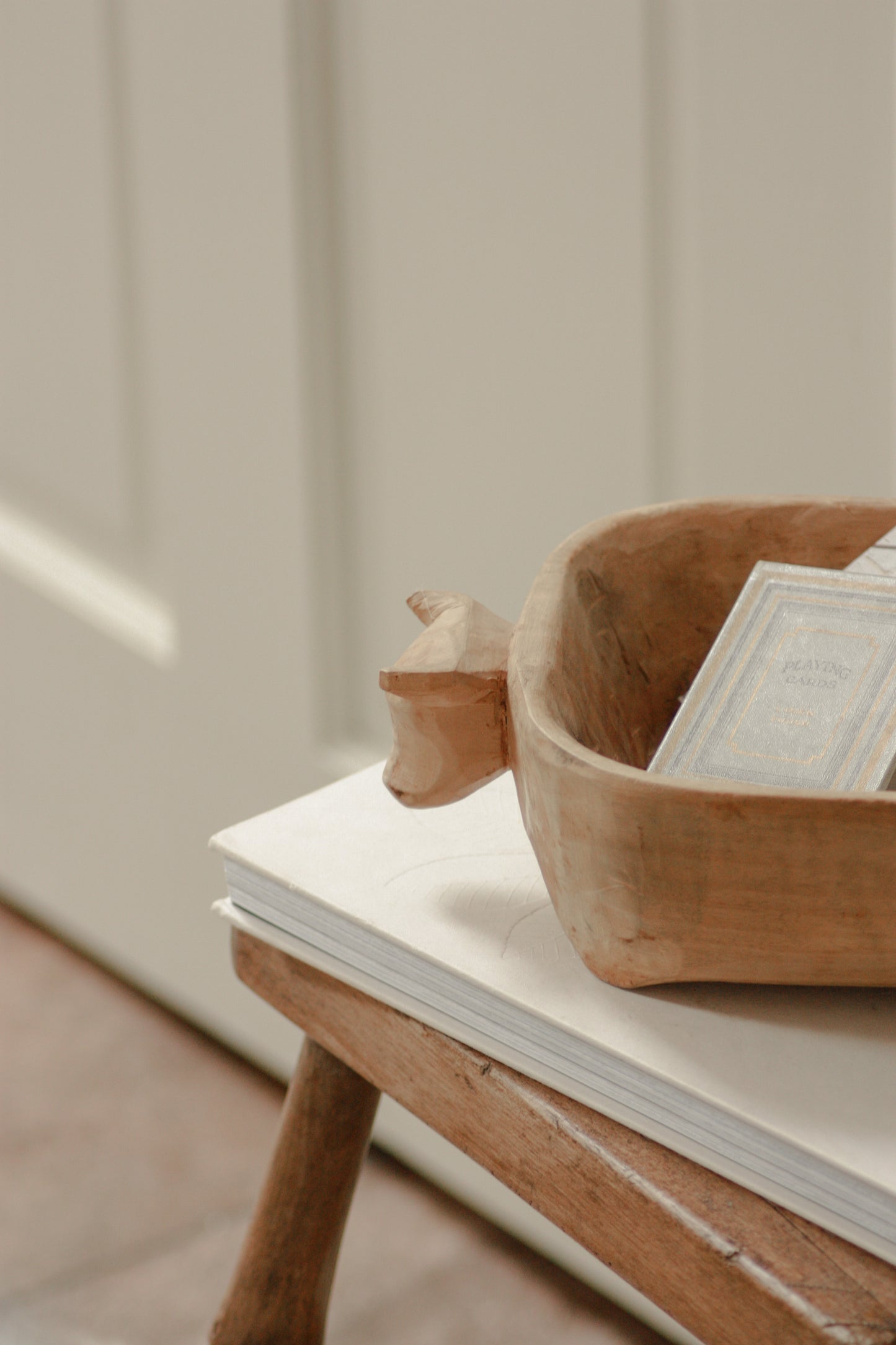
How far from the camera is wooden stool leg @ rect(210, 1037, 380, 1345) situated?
1.73 feet

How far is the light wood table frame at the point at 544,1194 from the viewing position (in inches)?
12.2

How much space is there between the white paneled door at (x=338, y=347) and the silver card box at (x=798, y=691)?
0.84 ft

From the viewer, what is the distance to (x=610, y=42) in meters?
0.69

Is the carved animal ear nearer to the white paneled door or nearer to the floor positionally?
the white paneled door

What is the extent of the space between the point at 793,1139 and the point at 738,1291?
37 mm

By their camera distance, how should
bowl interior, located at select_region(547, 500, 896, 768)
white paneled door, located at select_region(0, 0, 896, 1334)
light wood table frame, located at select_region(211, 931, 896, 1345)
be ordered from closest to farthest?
light wood table frame, located at select_region(211, 931, 896, 1345) → bowl interior, located at select_region(547, 500, 896, 768) → white paneled door, located at select_region(0, 0, 896, 1334)

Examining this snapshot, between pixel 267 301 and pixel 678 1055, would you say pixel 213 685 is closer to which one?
pixel 267 301

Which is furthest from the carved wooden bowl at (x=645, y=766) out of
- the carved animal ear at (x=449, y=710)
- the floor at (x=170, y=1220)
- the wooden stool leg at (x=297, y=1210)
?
the floor at (x=170, y=1220)

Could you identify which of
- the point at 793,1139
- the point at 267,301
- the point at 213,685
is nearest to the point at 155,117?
the point at 267,301

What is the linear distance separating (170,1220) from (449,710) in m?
0.74

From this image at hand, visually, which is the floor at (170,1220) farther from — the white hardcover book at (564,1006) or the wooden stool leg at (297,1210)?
the white hardcover book at (564,1006)

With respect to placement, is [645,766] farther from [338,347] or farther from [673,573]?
[338,347]

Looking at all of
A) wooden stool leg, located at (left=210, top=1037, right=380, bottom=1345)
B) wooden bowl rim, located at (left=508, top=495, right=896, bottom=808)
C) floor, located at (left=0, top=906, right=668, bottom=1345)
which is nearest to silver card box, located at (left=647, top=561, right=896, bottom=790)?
wooden bowl rim, located at (left=508, top=495, right=896, bottom=808)

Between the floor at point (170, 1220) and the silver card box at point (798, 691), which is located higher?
the silver card box at point (798, 691)
